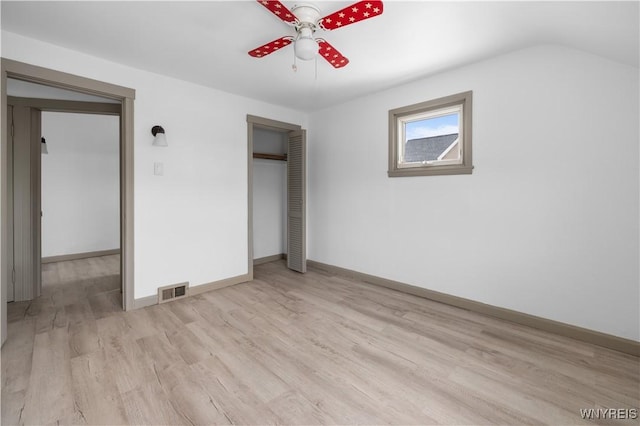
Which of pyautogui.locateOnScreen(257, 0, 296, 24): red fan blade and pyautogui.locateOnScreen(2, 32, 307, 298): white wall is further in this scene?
pyautogui.locateOnScreen(2, 32, 307, 298): white wall

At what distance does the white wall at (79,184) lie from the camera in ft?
16.7

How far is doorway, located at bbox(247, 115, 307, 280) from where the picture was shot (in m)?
3.95

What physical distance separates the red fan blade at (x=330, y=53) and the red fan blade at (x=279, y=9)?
0.26m

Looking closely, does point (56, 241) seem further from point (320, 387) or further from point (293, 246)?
point (320, 387)

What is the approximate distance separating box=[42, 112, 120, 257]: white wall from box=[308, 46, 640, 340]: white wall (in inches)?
215

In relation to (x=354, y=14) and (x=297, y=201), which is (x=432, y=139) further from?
Result: (x=297, y=201)

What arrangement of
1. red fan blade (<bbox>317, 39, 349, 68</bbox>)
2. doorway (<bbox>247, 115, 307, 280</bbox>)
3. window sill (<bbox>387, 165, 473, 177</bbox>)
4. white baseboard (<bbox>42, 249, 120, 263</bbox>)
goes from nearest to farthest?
1. red fan blade (<bbox>317, 39, 349, 68</bbox>)
2. window sill (<bbox>387, 165, 473, 177</bbox>)
3. doorway (<bbox>247, 115, 307, 280</bbox>)
4. white baseboard (<bbox>42, 249, 120, 263</bbox>)

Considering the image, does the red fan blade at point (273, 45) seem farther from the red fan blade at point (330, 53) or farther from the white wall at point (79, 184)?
the white wall at point (79, 184)

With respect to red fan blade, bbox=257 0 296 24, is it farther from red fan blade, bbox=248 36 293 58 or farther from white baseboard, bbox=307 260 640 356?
white baseboard, bbox=307 260 640 356

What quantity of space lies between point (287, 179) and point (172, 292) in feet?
7.65

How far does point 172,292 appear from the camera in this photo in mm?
3189

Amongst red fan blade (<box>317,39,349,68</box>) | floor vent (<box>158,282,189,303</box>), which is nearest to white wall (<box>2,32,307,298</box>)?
floor vent (<box>158,282,189,303</box>)

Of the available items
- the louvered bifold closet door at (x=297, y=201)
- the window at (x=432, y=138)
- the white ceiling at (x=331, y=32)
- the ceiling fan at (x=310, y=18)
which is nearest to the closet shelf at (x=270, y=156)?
the louvered bifold closet door at (x=297, y=201)

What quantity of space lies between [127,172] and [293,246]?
2.49m
